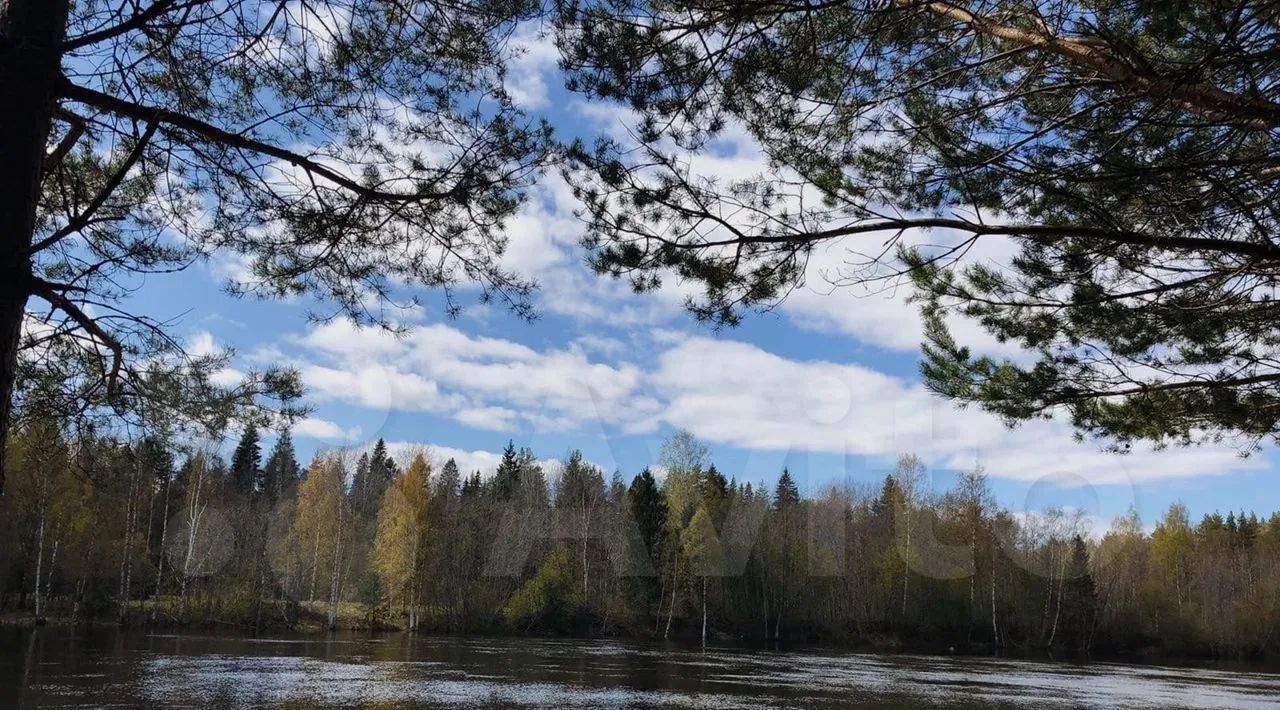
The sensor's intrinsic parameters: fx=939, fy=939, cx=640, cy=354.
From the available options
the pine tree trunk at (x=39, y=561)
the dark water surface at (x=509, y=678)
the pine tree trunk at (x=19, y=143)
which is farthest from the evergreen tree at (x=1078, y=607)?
the pine tree trunk at (x=19, y=143)

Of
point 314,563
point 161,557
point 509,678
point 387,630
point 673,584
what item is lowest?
point 387,630

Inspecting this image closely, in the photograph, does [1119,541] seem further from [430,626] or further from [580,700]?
[580,700]

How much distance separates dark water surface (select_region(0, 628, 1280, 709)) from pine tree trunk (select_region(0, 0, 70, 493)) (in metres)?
9.32

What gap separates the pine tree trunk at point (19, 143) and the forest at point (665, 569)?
34921 millimetres

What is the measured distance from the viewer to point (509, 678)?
674 inches

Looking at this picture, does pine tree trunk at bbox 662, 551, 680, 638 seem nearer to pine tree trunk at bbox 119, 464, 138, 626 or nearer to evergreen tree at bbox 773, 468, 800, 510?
evergreen tree at bbox 773, 468, 800, 510

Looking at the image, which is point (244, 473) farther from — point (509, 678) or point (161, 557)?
point (509, 678)

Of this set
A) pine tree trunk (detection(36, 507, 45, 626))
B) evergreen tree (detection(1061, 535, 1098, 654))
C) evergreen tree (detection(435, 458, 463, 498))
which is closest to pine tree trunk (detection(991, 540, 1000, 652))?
evergreen tree (detection(1061, 535, 1098, 654))

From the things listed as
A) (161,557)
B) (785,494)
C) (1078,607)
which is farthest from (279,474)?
(1078,607)

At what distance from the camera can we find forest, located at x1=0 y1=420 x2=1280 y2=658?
3794 centimetres

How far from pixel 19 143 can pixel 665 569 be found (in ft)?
125

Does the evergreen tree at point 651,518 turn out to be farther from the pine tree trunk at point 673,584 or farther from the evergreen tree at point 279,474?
the evergreen tree at point 279,474

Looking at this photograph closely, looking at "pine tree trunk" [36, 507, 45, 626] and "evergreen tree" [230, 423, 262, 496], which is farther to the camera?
"evergreen tree" [230, 423, 262, 496]

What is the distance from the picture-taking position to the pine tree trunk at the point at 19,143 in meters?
3.52
